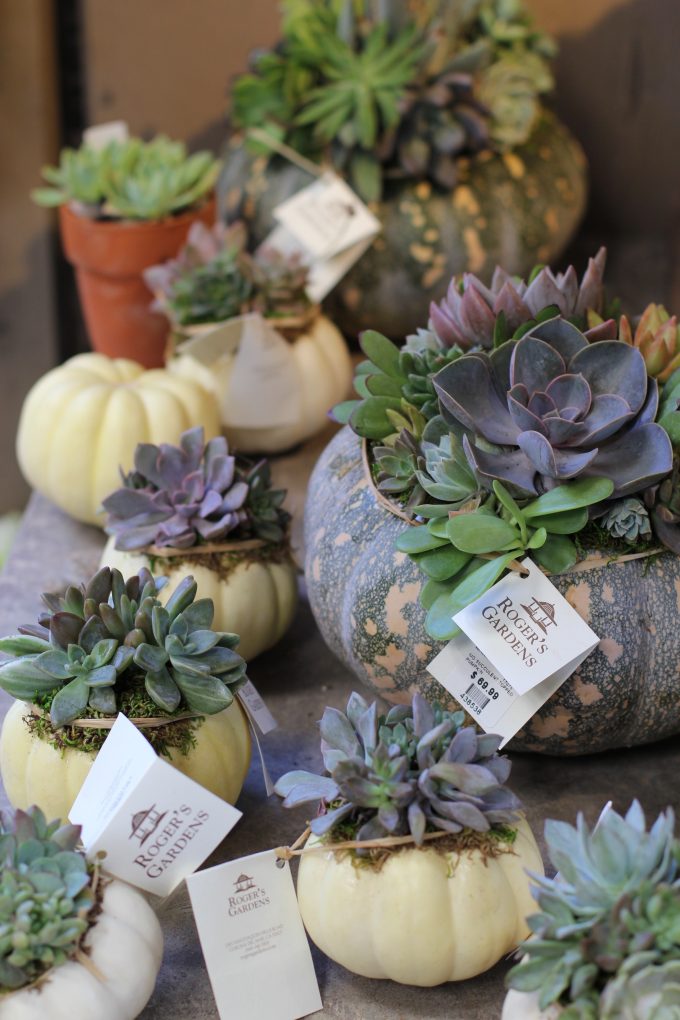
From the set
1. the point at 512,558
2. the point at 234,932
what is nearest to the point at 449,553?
the point at 512,558

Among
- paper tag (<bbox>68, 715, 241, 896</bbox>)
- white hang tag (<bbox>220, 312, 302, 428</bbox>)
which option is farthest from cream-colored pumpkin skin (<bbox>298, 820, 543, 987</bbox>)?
white hang tag (<bbox>220, 312, 302, 428</bbox>)

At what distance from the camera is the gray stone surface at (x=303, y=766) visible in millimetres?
1146

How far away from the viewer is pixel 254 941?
113 cm

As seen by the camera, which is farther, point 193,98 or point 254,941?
point 193,98

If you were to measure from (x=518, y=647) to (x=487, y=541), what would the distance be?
12cm

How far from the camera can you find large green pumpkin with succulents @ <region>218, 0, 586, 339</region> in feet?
7.37

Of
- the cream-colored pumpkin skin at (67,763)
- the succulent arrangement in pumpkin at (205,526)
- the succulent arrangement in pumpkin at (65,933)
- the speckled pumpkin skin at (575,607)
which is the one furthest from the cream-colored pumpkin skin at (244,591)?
the succulent arrangement in pumpkin at (65,933)

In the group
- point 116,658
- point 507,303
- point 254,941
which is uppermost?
point 507,303

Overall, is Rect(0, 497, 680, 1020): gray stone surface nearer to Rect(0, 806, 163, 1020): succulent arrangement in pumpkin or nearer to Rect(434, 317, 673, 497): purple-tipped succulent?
Rect(0, 806, 163, 1020): succulent arrangement in pumpkin

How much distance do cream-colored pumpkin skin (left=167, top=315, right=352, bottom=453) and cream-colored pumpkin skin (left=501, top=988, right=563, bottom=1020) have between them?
4.31 ft

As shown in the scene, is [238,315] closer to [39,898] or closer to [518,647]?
[518,647]

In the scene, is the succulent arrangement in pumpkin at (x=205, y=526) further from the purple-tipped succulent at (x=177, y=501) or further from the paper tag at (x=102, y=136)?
the paper tag at (x=102, y=136)

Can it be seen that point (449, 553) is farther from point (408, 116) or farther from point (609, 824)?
point (408, 116)

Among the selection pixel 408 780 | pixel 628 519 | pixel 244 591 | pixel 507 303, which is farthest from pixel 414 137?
pixel 408 780
